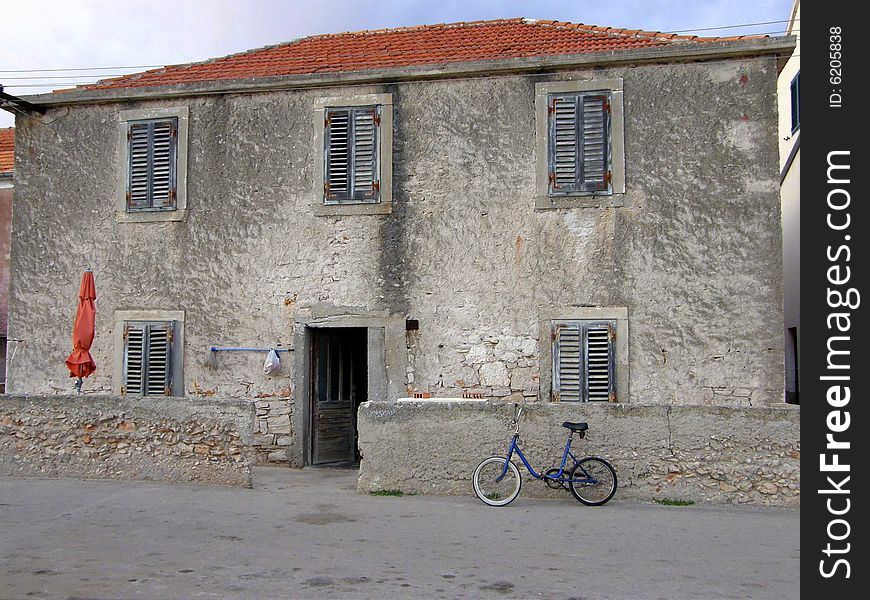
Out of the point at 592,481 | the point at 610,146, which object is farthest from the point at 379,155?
the point at 592,481

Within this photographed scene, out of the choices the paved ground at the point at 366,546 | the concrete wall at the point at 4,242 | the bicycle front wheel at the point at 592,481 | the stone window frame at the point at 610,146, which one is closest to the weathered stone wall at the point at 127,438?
the paved ground at the point at 366,546

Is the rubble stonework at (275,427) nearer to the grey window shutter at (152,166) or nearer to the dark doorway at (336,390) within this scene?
the dark doorway at (336,390)

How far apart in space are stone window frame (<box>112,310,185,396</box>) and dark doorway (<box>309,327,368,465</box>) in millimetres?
1832

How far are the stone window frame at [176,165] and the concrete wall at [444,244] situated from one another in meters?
0.09

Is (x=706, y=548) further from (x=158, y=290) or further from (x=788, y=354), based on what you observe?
(x=788, y=354)

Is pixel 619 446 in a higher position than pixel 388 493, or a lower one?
higher

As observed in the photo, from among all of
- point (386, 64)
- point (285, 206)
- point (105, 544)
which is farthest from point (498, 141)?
point (105, 544)

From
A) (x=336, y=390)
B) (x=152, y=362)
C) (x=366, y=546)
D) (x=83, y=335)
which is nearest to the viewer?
(x=366, y=546)

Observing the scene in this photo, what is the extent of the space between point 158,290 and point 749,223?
7.99m

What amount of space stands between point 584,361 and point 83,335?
625 centimetres

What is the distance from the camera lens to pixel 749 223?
37.3 ft

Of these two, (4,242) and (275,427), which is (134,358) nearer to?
(275,427)

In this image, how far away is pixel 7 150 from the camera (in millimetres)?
17859

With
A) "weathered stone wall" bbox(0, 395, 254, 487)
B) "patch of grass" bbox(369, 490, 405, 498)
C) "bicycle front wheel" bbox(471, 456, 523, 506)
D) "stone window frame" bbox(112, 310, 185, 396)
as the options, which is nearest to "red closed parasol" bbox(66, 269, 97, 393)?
"weathered stone wall" bbox(0, 395, 254, 487)
